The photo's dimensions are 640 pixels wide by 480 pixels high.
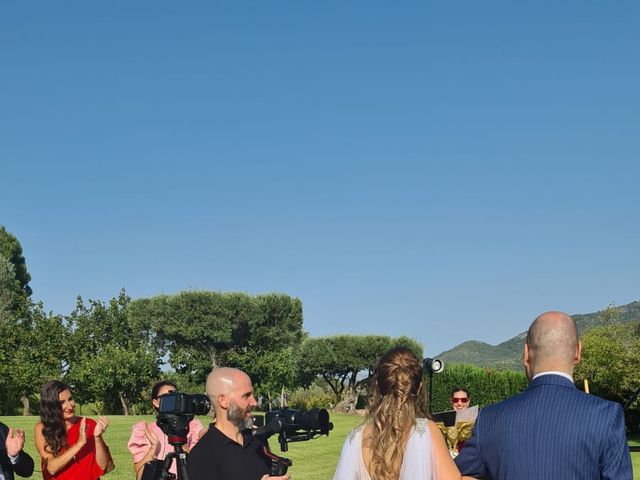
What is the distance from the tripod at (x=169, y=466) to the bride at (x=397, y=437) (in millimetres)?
1430

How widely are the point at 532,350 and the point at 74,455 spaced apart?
16.9ft

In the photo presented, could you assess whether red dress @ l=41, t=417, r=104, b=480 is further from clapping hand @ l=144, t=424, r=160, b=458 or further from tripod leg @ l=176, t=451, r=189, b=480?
tripod leg @ l=176, t=451, r=189, b=480

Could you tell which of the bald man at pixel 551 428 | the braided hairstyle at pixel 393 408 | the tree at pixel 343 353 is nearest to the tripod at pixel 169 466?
the braided hairstyle at pixel 393 408

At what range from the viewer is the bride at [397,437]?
3.96 m

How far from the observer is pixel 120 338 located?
52.2 meters

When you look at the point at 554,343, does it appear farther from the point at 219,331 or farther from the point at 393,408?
the point at 219,331

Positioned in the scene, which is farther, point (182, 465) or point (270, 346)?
point (270, 346)

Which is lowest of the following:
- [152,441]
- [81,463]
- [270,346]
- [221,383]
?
[81,463]

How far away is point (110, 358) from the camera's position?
4769 centimetres

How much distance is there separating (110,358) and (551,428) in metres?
46.9

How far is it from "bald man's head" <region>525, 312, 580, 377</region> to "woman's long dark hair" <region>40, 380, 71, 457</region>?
528cm

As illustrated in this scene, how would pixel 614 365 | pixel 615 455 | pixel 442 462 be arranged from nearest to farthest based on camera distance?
pixel 615 455 < pixel 442 462 < pixel 614 365

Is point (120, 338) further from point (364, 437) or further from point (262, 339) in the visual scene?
point (364, 437)

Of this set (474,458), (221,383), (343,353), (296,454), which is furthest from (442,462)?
(343,353)
